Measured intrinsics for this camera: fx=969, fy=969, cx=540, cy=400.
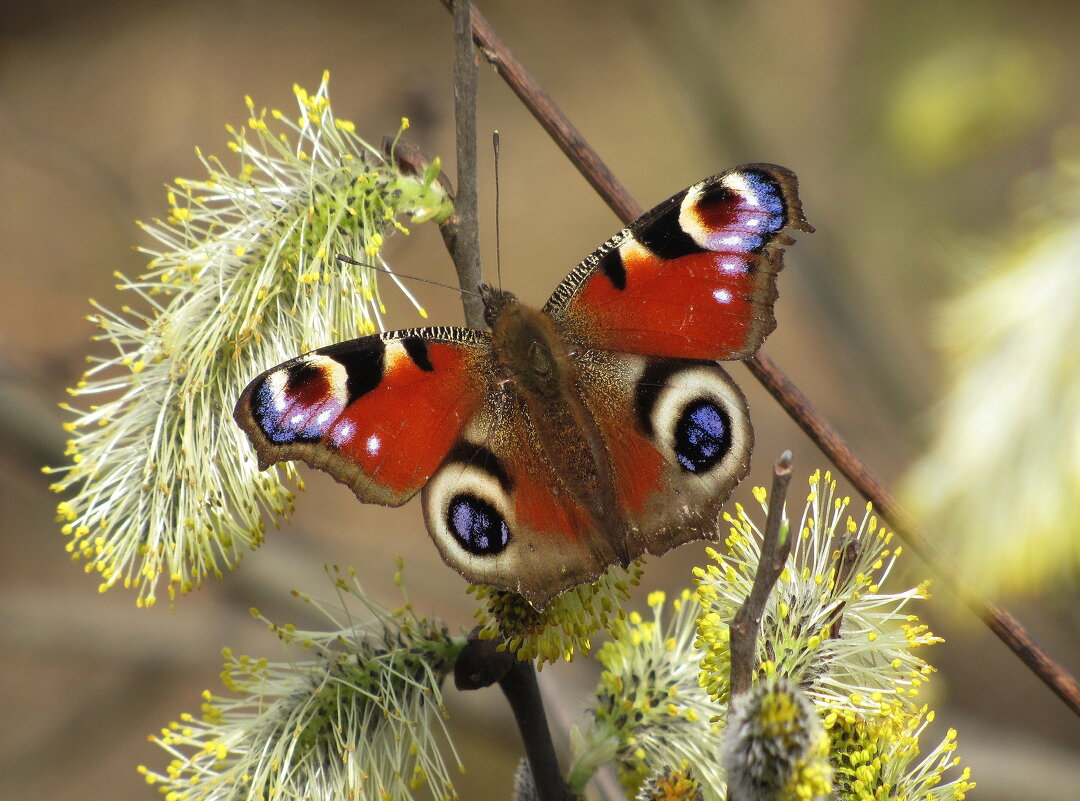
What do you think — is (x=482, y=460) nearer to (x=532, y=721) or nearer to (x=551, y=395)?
(x=551, y=395)

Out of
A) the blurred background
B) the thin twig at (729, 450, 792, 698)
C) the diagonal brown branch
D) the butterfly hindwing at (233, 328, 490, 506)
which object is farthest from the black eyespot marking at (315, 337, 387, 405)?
the blurred background

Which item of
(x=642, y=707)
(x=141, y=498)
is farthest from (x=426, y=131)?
(x=642, y=707)

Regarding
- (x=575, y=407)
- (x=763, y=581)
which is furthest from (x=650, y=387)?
(x=763, y=581)

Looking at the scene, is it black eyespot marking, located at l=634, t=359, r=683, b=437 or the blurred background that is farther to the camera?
the blurred background

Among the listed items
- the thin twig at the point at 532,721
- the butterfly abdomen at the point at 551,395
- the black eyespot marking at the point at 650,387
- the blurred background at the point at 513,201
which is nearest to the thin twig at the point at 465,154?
the butterfly abdomen at the point at 551,395

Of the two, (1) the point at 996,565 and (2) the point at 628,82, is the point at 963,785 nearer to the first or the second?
(1) the point at 996,565

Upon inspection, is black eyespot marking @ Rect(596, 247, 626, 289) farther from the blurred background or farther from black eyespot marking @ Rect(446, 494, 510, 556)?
the blurred background
